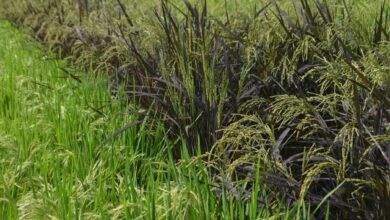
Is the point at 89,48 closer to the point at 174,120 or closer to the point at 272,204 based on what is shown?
the point at 174,120

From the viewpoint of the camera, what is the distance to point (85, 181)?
2139 mm

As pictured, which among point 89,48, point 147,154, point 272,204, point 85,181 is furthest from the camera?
point 89,48

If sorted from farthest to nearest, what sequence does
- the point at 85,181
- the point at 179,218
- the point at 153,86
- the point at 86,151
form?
the point at 153,86
the point at 86,151
the point at 85,181
the point at 179,218

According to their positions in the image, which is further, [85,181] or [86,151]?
[86,151]

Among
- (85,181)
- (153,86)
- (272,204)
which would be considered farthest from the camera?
(153,86)

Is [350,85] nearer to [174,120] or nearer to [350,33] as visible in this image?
[350,33]

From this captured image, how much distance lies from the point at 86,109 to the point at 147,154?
625 millimetres

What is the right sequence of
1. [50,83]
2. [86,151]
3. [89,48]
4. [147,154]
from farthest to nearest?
1. [89,48]
2. [50,83]
3. [147,154]
4. [86,151]

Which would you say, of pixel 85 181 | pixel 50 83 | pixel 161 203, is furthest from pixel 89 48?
pixel 161 203

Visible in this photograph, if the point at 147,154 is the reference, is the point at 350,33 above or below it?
above

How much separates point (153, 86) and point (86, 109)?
16.5 inches

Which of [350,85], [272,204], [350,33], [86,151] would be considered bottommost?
[272,204]

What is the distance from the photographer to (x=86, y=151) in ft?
7.82

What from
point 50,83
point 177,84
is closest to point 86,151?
point 177,84
